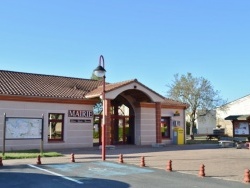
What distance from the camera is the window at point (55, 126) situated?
964 inches

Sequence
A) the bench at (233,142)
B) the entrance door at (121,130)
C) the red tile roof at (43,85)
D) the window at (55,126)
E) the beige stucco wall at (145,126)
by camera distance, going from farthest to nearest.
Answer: the entrance door at (121,130) → the beige stucco wall at (145,126) → the bench at (233,142) → the window at (55,126) → the red tile roof at (43,85)

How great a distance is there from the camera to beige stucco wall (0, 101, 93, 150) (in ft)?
74.0

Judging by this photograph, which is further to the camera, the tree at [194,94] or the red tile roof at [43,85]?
the tree at [194,94]

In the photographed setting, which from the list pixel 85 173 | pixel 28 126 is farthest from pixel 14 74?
pixel 85 173

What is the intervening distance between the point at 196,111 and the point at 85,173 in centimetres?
3403

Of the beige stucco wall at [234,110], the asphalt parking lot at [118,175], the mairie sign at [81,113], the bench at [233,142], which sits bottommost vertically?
the asphalt parking lot at [118,175]

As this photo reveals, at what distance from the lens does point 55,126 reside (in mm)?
25172

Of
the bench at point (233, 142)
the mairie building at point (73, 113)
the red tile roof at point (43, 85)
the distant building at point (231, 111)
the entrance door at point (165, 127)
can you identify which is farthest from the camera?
the distant building at point (231, 111)

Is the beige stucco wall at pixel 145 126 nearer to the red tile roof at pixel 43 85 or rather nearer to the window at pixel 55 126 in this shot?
the red tile roof at pixel 43 85

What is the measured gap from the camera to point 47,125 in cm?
2402

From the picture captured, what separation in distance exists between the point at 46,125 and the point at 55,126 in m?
1.30

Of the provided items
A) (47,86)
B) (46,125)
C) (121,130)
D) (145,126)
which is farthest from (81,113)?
(145,126)

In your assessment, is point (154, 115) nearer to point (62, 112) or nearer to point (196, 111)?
point (62, 112)

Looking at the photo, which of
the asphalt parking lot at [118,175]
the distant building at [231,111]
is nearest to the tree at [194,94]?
the distant building at [231,111]
